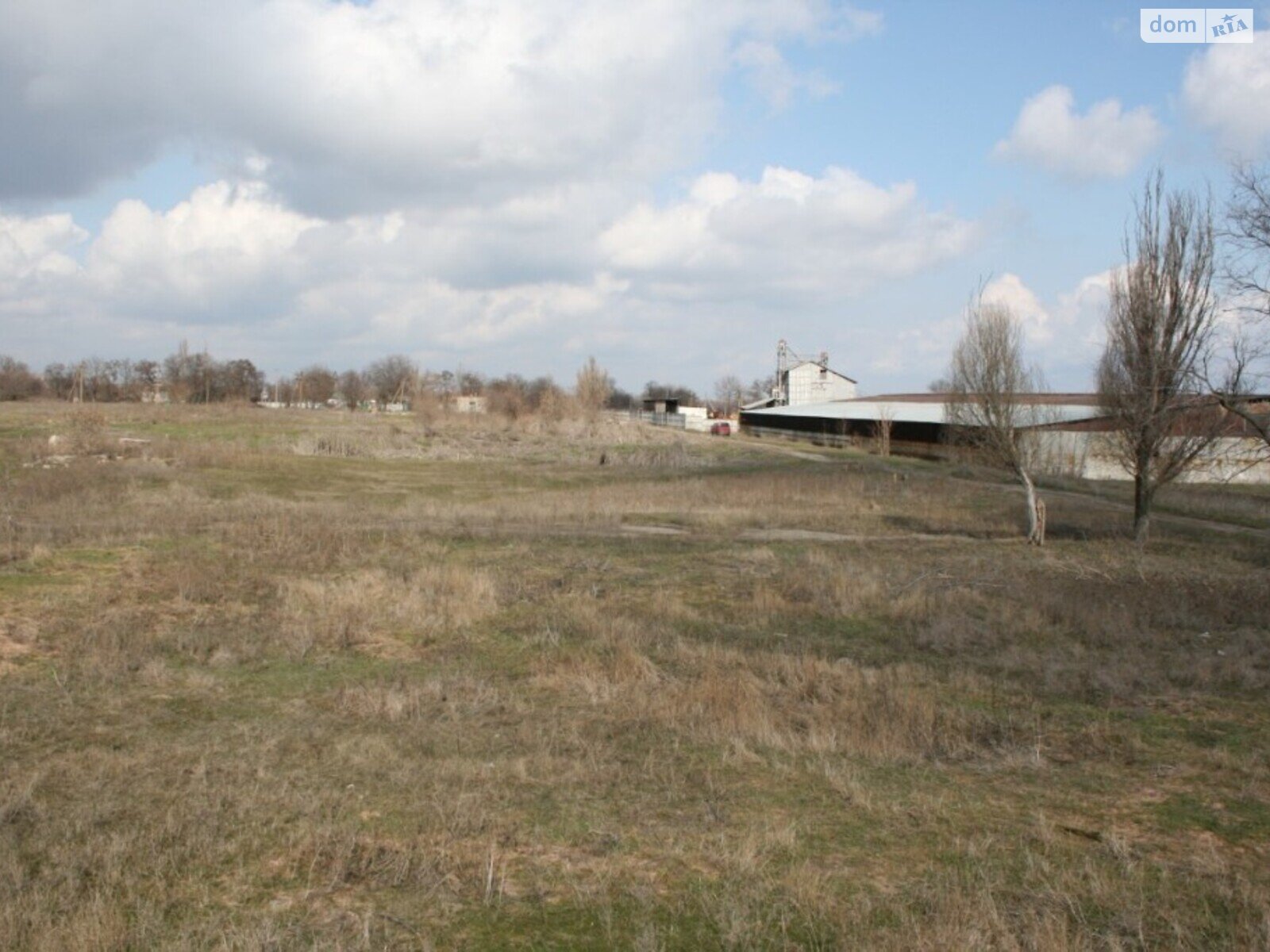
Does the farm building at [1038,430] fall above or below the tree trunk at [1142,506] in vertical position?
above

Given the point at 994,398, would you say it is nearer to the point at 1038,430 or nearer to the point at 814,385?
the point at 1038,430

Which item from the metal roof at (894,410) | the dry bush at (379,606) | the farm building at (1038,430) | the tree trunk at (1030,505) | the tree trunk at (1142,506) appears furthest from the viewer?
the metal roof at (894,410)

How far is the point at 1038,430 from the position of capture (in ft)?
94.8

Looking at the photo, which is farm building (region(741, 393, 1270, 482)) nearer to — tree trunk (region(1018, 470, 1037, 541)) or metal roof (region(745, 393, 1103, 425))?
metal roof (region(745, 393, 1103, 425))

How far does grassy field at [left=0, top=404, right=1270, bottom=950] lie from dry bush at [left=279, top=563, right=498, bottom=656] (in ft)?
0.24

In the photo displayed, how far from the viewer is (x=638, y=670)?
970 centimetres

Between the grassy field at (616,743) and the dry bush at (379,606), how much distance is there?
74 millimetres

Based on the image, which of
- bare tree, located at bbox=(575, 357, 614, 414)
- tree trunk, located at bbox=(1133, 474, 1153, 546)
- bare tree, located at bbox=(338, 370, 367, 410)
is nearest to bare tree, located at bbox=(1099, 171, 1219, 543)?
tree trunk, located at bbox=(1133, 474, 1153, 546)

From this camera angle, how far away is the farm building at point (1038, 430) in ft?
82.1

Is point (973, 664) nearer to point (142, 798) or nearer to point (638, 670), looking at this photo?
point (638, 670)

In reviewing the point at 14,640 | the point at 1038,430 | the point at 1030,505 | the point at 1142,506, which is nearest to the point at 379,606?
the point at 14,640

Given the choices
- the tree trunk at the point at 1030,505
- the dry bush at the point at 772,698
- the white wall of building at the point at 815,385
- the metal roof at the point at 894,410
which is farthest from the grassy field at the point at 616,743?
the white wall of building at the point at 815,385

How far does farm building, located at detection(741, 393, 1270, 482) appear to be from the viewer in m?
25.0

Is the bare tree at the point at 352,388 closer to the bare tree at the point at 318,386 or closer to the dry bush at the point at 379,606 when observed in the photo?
the bare tree at the point at 318,386
